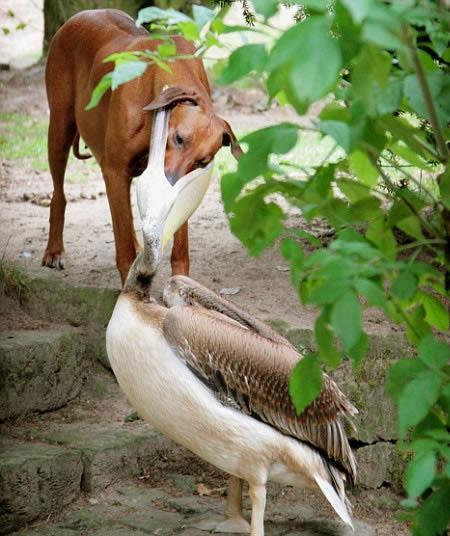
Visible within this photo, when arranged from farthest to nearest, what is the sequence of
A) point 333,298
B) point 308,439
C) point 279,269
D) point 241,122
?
point 241,122
point 279,269
point 308,439
point 333,298

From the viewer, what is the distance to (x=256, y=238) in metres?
2.49

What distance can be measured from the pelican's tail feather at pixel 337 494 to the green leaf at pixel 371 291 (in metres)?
2.20

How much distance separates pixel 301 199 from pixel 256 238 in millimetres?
158

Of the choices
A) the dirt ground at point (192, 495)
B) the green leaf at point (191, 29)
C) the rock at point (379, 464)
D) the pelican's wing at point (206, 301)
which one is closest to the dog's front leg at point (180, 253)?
the dirt ground at point (192, 495)

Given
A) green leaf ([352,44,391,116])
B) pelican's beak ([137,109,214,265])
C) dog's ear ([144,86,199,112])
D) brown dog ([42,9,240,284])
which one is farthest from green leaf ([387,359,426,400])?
dog's ear ([144,86,199,112])

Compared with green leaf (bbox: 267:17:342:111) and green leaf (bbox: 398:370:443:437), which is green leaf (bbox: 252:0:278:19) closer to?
green leaf (bbox: 267:17:342:111)

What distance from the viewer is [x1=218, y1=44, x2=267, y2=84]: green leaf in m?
2.02

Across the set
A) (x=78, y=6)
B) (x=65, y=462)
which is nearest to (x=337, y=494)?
(x=65, y=462)

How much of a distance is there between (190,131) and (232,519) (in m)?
1.69

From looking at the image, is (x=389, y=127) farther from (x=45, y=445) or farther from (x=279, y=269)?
(x=279, y=269)

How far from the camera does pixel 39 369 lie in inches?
206

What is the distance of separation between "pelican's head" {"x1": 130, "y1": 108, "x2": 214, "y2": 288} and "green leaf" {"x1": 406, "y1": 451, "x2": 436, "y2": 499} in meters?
1.89

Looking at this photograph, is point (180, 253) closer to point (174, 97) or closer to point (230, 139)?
point (230, 139)

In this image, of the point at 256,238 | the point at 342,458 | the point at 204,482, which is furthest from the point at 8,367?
the point at 256,238
